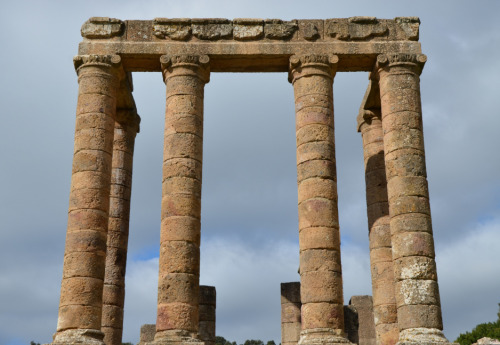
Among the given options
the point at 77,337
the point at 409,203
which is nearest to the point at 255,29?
the point at 409,203

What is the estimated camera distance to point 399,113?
23.4 m

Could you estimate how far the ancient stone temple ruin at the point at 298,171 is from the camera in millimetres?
21000

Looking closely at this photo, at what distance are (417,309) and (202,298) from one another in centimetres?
974

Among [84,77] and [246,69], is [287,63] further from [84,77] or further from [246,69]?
[84,77]

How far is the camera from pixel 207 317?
89.4 ft

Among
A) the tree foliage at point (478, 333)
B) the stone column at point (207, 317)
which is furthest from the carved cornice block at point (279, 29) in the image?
the tree foliage at point (478, 333)

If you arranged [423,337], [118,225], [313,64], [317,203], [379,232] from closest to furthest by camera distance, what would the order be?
[423,337]
[317,203]
[313,64]
[379,232]
[118,225]

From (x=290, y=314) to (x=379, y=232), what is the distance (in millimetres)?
4862

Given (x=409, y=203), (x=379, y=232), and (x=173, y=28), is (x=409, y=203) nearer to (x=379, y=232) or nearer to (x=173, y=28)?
(x=379, y=232)

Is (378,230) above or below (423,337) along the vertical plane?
above

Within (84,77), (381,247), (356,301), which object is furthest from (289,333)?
(84,77)

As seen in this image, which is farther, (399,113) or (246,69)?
(246,69)

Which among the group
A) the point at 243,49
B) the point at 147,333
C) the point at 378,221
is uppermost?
the point at 243,49

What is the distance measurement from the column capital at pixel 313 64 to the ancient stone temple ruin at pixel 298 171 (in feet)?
0.13
